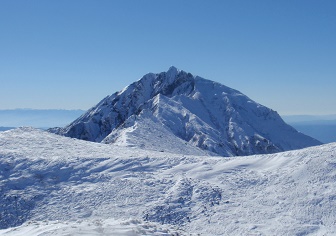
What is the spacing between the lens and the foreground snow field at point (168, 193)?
69.3 ft

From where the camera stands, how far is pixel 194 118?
119m

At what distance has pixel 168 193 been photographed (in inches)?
1051

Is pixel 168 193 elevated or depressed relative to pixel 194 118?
depressed

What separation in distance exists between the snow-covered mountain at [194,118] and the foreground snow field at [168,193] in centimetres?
A: 4873

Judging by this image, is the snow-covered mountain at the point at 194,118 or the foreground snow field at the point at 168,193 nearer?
the foreground snow field at the point at 168,193

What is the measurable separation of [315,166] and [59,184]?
66.7ft

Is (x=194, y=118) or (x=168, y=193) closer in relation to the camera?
(x=168, y=193)

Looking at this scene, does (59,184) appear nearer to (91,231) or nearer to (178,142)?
(91,231)

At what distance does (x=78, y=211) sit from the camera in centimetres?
2562

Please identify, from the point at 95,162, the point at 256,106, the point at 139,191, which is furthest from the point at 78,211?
the point at 256,106

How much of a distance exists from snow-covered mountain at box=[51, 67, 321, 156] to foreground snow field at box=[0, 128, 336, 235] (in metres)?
48.7

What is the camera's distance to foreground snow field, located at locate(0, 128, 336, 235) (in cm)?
2112

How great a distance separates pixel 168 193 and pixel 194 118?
92.7 m

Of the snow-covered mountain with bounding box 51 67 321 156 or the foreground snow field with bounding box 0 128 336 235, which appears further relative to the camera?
the snow-covered mountain with bounding box 51 67 321 156
